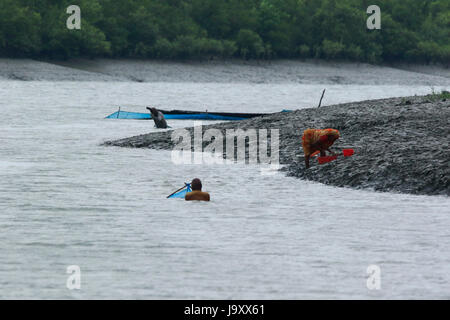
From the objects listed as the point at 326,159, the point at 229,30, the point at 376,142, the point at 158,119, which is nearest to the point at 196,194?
the point at 326,159

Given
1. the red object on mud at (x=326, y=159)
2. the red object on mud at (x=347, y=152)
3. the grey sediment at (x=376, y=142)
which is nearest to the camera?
the grey sediment at (x=376, y=142)

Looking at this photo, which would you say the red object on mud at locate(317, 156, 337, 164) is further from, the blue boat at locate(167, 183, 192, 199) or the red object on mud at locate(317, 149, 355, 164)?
the blue boat at locate(167, 183, 192, 199)

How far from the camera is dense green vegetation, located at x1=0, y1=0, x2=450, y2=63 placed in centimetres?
11519

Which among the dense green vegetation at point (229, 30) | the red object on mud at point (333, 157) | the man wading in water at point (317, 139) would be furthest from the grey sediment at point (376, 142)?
the dense green vegetation at point (229, 30)

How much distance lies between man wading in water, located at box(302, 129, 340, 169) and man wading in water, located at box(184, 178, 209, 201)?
4236mm

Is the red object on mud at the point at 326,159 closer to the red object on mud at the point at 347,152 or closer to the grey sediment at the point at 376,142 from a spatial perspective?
the grey sediment at the point at 376,142

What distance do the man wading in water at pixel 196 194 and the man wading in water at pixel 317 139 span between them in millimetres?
4236

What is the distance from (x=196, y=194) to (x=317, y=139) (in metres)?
4.73

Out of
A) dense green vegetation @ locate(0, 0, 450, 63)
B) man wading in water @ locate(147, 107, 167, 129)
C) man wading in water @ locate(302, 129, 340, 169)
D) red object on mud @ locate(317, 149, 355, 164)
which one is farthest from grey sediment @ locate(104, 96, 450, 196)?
dense green vegetation @ locate(0, 0, 450, 63)

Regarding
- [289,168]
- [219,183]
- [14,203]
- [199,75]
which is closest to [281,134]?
[289,168]

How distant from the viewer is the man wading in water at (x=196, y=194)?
65.0 ft

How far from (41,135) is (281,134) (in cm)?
1224

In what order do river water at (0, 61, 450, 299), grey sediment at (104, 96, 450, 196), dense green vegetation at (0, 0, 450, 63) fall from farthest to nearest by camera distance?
dense green vegetation at (0, 0, 450, 63), grey sediment at (104, 96, 450, 196), river water at (0, 61, 450, 299)

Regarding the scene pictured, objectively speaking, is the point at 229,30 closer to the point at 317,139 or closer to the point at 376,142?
the point at 376,142
